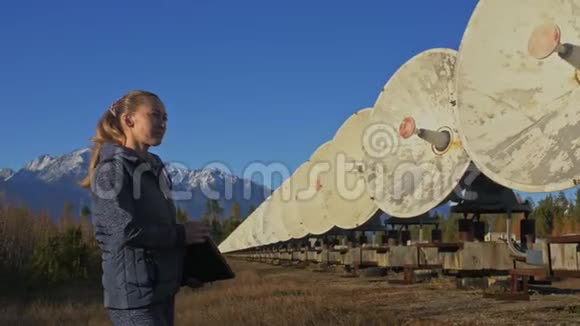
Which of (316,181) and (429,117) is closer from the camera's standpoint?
(429,117)

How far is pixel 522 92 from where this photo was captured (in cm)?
1127

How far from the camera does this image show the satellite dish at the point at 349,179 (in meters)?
27.4

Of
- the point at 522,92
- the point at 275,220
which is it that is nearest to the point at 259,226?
the point at 275,220

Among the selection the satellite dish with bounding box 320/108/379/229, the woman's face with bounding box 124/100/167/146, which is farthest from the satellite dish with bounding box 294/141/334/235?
the woman's face with bounding box 124/100/167/146

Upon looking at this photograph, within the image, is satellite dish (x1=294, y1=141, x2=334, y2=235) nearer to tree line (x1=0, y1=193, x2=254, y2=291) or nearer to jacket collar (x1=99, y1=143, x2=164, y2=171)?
tree line (x1=0, y1=193, x2=254, y2=291)

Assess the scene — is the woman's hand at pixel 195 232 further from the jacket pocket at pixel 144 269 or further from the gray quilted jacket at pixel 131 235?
the jacket pocket at pixel 144 269

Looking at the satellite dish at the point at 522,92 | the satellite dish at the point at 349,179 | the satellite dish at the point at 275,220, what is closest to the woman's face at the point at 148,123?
the satellite dish at the point at 522,92

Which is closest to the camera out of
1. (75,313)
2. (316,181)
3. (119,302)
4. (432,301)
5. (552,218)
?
(119,302)

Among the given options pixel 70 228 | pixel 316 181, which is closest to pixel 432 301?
pixel 70 228

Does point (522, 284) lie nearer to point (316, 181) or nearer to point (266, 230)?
point (316, 181)

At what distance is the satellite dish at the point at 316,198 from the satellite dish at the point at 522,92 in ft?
70.7

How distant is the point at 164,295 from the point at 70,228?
28.5m

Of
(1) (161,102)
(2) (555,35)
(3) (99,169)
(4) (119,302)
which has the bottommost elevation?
(4) (119,302)

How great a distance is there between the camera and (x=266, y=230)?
A: 233 ft
